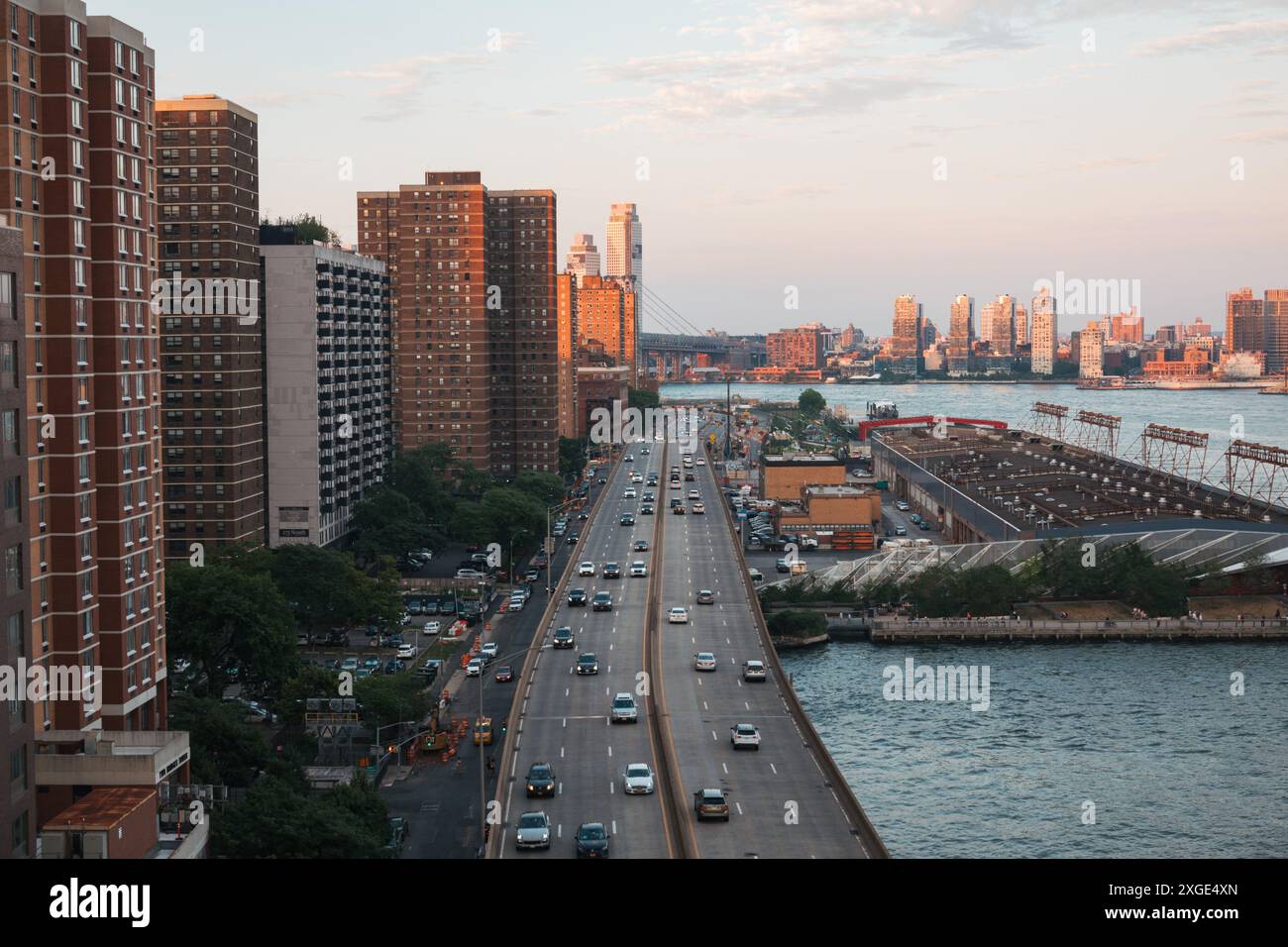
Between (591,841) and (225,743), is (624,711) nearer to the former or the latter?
(225,743)

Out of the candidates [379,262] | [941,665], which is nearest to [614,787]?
[941,665]

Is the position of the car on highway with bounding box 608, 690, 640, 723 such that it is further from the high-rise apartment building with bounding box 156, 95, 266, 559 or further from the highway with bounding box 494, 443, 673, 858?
the high-rise apartment building with bounding box 156, 95, 266, 559

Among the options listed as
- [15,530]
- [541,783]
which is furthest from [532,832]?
[15,530]

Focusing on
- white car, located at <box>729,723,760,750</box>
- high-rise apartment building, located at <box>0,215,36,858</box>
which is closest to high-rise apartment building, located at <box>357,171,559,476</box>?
white car, located at <box>729,723,760,750</box>

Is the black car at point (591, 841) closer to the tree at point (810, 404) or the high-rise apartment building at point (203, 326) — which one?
the high-rise apartment building at point (203, 326)
